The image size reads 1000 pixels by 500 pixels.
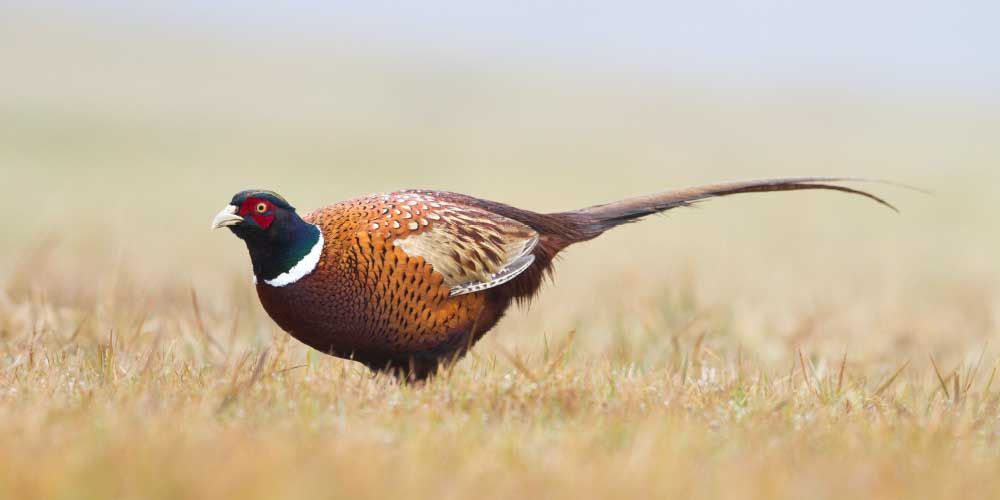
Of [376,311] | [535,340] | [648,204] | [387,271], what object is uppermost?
[648,204]

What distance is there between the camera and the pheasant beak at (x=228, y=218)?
4.80 meters

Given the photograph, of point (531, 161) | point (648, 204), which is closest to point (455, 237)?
point (648, 204)

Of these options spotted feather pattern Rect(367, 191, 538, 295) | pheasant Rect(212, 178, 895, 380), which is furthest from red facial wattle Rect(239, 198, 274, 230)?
spotted feather pattern Rect(367, 191, 538, 295)

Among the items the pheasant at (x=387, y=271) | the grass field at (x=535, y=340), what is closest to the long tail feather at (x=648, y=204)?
the pheasant at (x=387, y=271)

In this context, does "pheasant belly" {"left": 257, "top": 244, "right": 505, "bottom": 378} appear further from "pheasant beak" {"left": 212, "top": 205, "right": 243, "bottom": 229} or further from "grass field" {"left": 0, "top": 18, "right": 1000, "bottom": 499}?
"pheasant beak" {"left": 212, "top": 205, "right": 243, "bottom": 229}

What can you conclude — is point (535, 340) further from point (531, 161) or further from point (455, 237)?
point (531, 161)

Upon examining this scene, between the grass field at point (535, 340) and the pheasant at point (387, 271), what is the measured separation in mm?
175

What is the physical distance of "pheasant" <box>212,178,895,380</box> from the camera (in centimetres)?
491

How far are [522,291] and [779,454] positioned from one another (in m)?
2.28

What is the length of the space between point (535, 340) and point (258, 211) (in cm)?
232

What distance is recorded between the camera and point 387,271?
16.5ft

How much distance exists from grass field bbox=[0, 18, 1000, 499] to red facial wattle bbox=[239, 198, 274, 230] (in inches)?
19.2

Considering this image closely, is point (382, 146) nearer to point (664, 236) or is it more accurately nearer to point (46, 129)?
point (46, 129)

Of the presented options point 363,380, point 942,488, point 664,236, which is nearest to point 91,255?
point 363,380
